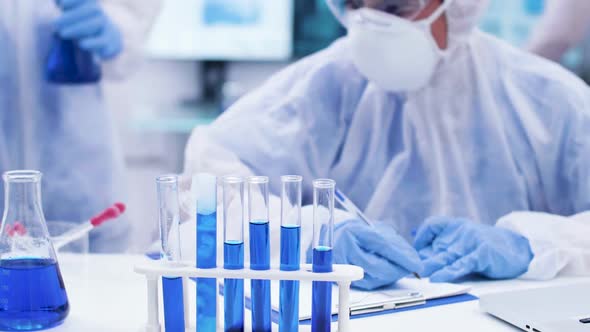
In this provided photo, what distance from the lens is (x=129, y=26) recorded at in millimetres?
2135

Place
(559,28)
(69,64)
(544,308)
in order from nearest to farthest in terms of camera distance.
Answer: (544,308)
(69,64)
(559,28)

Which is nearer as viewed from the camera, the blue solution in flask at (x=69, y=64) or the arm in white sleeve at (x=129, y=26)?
the blue solution in flask at (x=69, y=64)

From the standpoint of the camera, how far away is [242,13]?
317cm

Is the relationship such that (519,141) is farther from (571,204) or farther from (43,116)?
(43,116)

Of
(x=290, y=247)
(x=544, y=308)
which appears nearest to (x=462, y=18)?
(x=544, y=308)

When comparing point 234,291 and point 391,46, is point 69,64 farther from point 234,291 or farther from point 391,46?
point 234,291

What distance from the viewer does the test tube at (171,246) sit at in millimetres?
879

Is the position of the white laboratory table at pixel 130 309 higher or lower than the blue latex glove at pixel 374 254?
lower

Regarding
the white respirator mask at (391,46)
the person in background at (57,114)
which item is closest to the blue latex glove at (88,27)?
the person in background at (57,114)

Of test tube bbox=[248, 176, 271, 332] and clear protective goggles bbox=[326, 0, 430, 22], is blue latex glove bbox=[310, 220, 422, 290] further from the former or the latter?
clear protective goggles bbox=[326, 0, 430, 22]

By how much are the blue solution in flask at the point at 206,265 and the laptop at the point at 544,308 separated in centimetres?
38

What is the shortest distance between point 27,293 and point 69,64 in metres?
1.13

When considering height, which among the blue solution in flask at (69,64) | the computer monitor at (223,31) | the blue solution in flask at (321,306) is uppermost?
the computer monitor at (223,31)

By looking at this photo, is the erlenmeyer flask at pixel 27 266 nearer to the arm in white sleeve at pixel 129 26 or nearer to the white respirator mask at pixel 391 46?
the white respirator mask at pixel 391 46
